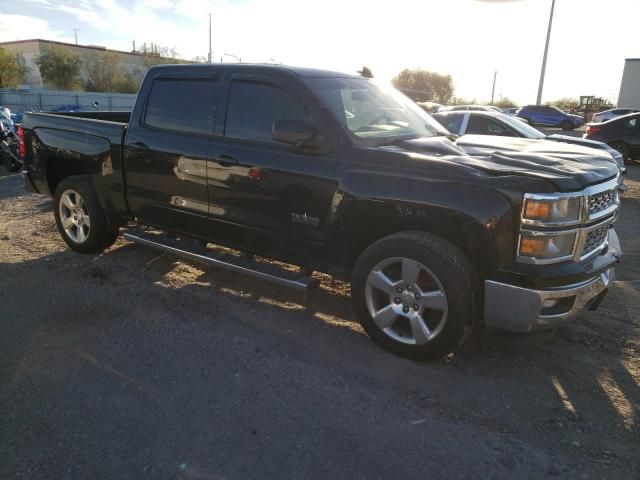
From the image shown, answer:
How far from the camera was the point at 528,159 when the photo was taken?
3.43 m

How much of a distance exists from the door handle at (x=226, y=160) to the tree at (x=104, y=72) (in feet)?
165

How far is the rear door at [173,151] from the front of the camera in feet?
14.6

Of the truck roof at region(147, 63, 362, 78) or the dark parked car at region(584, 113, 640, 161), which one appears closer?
the truck roof at region(147, 63, 362, 78)

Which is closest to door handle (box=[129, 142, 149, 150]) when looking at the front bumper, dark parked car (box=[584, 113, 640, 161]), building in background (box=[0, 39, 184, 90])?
the front bumper

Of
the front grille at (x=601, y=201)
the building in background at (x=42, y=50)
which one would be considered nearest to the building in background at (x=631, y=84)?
the building in background at (x=42, y=50)

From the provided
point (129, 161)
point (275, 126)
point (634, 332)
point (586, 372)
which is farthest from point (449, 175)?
point (129, 161)

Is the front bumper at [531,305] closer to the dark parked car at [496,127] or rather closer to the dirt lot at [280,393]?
the dirt lot at [280,393]

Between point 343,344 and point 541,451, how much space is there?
1.53m

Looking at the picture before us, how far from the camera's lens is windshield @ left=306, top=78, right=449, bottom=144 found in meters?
3.91

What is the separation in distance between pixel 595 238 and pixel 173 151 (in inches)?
137

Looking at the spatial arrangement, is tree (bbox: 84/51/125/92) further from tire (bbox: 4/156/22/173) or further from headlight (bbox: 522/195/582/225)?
headlight (bbox: 522/195/582/225)

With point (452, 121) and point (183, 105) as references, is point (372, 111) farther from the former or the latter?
point (452, 121)

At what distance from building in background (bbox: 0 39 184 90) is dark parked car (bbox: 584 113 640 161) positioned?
4492 centimetres

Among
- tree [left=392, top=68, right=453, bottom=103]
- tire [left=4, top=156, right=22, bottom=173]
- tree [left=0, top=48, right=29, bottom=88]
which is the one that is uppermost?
tree [left=392, top=68, right=453, bottom=103]
